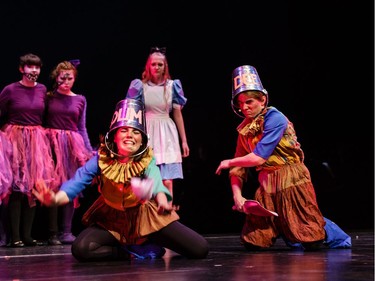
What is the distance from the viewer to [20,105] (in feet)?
12.3

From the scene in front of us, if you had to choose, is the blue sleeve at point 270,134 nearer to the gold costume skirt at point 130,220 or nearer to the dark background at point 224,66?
the gold costume skirt at point 130,220

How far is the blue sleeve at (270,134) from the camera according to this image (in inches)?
113

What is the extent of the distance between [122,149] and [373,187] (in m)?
3.25

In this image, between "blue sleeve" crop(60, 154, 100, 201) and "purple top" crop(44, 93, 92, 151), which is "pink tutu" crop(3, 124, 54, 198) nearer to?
"purple top" crop(44, 93, 92, 151)

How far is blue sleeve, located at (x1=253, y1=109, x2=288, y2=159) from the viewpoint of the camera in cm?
288

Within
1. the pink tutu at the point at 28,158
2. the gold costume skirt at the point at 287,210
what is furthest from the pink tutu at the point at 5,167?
the gold costume skirt at the point at 287,210

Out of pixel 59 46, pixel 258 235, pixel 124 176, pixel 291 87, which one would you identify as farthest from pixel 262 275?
pixel 291 87

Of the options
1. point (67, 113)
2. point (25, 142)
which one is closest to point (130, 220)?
point (25, 142)

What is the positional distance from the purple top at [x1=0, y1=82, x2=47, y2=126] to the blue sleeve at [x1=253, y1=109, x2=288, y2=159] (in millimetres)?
1464

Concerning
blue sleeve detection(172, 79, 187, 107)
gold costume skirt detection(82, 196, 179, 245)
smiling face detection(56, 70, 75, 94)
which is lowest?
gold costume skirt detection(82, 196, 179, 245)

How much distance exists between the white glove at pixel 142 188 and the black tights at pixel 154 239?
0.23 m

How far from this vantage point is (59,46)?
423 cm

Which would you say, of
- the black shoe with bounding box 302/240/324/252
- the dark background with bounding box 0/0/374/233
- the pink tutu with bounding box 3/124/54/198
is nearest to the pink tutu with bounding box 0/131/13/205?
the pink tutu with bounding box 3/124/54/198

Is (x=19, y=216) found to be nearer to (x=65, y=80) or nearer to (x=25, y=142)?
(x=25, y=142)
